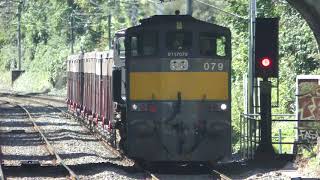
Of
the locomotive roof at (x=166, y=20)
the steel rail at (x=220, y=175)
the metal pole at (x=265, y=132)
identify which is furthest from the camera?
the metal pole at (x=265, y=132)

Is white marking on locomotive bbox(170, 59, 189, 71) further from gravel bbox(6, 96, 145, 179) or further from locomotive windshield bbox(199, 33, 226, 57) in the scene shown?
gravel bbox(6, 96, 145, 179)

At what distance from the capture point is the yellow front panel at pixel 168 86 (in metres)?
16.4

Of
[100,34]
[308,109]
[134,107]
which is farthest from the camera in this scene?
[100,34]

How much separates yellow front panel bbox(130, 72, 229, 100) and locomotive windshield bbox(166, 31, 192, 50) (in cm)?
58

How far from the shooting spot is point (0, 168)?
16.4 meters

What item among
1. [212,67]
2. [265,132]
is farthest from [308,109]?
[212,67]

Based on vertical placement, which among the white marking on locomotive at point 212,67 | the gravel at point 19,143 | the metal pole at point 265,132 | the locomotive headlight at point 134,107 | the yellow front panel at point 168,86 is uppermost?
the white marking on locomotive at point 212,67

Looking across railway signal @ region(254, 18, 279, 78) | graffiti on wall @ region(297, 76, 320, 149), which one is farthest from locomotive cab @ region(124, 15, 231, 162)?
graffiti on wall @ region(297, 76, 320, 149)

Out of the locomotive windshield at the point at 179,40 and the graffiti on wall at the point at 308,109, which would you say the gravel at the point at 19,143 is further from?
the graffiti on wall at the point at 308,109

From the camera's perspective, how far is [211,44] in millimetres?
16844

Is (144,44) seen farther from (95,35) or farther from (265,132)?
(95,35)

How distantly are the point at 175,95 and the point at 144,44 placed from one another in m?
1.30

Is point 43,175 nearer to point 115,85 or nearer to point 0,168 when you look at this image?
point 0,168

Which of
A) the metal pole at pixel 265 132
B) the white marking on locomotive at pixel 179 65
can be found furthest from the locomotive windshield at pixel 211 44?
the metal pole at pixel 265 132
